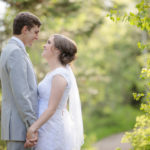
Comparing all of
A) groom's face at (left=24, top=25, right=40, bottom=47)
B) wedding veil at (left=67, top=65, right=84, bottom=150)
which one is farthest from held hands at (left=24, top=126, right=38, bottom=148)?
groom's face at (left=24, top=25, right=40, bottom=47)

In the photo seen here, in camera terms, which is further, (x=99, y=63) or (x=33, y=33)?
(x=99, y=63)

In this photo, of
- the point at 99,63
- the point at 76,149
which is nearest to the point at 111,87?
the point at 99,63

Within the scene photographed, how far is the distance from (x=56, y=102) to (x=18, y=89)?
387 mm

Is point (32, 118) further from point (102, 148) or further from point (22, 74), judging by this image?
point (102, 148)

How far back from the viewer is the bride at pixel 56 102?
2883mm

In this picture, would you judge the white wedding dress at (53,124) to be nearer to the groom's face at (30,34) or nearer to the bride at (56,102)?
the bride at (56,102)

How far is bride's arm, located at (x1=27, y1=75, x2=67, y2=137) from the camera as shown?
2842 millimetres

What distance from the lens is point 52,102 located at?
9.46 ft

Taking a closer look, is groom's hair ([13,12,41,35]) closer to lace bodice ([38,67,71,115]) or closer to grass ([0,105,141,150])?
lace bodice ([38,67,71,115])

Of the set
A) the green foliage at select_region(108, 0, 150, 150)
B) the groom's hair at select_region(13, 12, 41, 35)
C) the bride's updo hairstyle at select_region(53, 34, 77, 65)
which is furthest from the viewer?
the green foliage at select_region(108, 0, 150, 150)

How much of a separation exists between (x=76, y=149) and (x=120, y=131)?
15922mm

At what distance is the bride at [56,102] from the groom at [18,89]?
92 mm

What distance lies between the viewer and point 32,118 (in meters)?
2.86

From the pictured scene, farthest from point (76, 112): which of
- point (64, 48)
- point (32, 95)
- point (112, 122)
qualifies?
point (112, 122)
